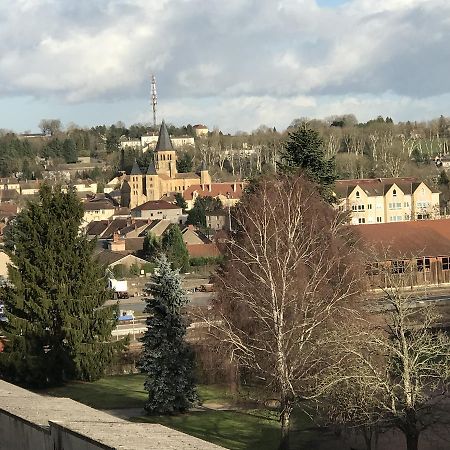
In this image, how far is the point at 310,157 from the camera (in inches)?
1254

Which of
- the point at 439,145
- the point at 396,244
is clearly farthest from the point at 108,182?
the point at 396,244

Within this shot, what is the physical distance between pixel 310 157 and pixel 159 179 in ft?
278

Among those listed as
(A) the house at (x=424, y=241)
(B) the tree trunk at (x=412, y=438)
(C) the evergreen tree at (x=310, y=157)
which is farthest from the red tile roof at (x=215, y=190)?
(B) the tree trunk at (x=412, y=438)

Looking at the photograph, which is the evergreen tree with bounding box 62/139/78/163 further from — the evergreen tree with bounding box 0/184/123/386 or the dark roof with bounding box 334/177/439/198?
the evergreen tree with bounding box 0/184/123/386

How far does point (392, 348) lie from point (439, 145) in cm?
12792

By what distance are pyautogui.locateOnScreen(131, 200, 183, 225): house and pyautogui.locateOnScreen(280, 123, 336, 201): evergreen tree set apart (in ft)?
205

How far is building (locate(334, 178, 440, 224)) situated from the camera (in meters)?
78.4

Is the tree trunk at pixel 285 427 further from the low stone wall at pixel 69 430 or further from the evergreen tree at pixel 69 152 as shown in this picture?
the evergreen tree at pixel 69 152

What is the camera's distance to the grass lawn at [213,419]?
20.9 m

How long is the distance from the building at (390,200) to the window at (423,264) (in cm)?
2959

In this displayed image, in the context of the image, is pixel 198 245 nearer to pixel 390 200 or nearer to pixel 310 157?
pixel 390 200

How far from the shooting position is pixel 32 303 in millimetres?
26547

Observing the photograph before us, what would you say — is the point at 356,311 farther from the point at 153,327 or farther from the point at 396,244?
the point at 396,244

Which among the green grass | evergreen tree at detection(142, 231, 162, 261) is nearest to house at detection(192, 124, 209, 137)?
evergreen tree at detection(142, 231, 162, 261)
